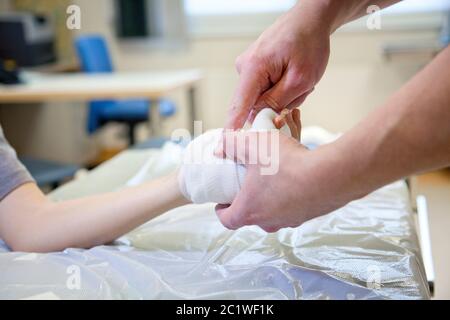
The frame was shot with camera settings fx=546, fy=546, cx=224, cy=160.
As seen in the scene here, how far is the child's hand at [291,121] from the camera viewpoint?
831 millimetres

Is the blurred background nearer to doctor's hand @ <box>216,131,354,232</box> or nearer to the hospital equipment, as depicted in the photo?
the hospital equipment

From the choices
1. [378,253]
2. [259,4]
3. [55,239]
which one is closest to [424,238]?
[378,253]

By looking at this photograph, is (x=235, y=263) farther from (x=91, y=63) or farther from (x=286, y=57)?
(x=91, y=63)

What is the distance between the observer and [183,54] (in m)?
4.00

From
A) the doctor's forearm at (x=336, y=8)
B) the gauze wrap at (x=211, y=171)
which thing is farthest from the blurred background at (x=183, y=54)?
the gauze wrap at (x=211, y=171)

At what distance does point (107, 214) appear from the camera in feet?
3.03

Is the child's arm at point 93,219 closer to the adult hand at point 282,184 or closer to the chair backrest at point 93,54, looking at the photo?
the adult hand at point 282,184

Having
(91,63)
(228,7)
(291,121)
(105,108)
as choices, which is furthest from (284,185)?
(228,7)

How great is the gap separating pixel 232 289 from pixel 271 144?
0.20m

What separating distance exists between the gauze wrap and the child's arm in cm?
7

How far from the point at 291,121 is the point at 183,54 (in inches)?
126

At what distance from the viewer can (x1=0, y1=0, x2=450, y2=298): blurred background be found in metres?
3.42

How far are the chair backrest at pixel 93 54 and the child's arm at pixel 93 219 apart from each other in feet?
8.66
